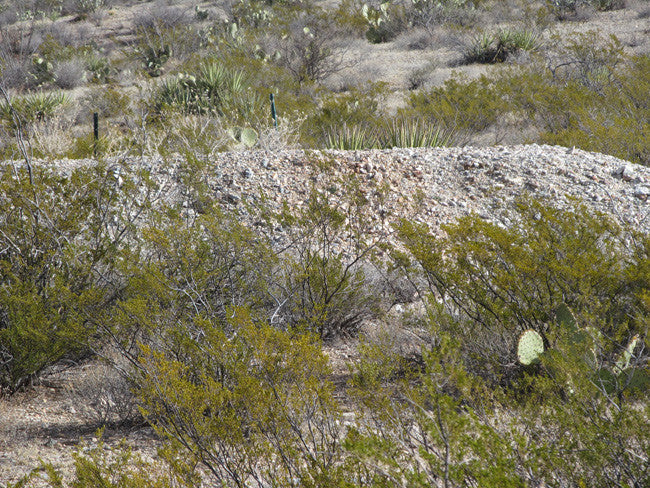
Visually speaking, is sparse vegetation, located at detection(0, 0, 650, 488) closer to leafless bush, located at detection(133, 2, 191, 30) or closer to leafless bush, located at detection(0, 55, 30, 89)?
leafless bush, located at detection(0, 55, 30, 89)

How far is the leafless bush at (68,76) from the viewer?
21125mm

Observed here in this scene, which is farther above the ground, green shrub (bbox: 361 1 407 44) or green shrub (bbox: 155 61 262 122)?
green shrub (bbox: 361 1 407 44)

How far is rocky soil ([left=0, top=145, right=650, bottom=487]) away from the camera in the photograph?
739 centimetres

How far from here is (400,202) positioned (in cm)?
783

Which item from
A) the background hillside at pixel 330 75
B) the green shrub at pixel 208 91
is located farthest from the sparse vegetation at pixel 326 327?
the green shrub at pixel 208 91

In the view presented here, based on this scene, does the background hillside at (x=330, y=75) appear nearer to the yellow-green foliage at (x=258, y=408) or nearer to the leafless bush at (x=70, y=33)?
the leafless bush at (x=70, y=33)

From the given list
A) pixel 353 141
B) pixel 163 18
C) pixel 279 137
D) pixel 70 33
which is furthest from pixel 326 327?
pixel 70 33

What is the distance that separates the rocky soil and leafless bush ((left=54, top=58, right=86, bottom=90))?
14.1 meters

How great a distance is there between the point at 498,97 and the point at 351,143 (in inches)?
173

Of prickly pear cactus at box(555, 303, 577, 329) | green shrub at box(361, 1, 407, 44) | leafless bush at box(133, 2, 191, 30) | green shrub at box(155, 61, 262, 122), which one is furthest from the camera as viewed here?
leafless bush at box(133, 2, 191, 30)

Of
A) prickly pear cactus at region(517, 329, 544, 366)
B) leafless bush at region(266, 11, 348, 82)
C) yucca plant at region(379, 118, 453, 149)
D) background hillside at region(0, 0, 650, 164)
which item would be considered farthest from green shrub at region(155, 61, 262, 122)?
prickly pear cactus at region(517, 329, 544, 366)

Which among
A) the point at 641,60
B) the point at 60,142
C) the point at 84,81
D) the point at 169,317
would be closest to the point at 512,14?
the point at 641,60

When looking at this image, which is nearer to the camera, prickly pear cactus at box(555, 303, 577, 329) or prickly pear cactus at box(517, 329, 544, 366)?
prickly pear cactus at box(555, 303, 577, 329)

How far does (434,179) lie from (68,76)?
17.4 m
